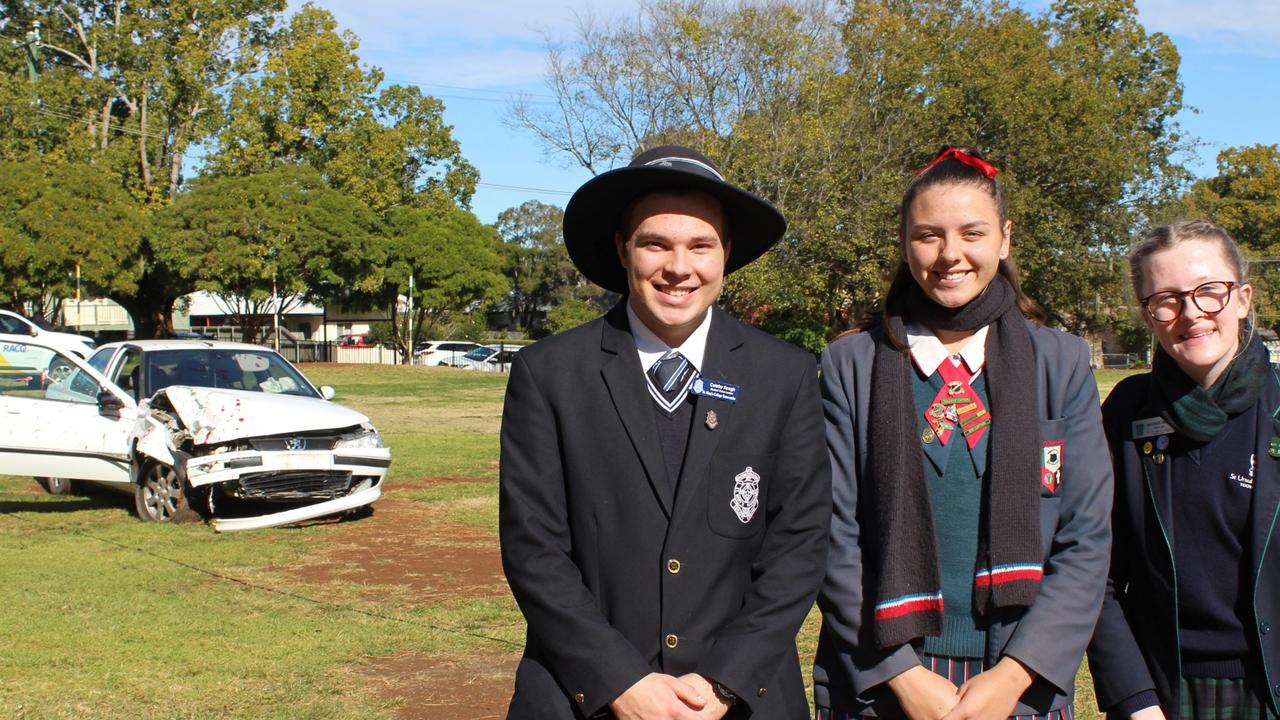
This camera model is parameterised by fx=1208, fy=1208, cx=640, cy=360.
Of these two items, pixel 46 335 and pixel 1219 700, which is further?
pixel 46 335

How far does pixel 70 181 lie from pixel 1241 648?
4563 centimetres

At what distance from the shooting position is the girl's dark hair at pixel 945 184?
3008mm

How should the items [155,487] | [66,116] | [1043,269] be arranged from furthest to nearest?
[66,116] < [1043,269] < [155,487]

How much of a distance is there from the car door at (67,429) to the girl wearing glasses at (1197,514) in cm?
955

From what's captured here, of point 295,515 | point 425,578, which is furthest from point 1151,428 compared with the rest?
point 295,515

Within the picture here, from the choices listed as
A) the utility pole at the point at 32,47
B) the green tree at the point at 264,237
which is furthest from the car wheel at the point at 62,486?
the utility pole at the point at 32,47

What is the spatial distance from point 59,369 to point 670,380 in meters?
9.97

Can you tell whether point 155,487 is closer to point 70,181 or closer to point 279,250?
point 279,250

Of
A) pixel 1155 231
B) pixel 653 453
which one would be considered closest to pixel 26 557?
pixel 653 453

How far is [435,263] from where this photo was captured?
159 ft

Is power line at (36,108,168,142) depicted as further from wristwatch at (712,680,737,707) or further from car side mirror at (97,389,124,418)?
wristwatch at (712,680,737,707)

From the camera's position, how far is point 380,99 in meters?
51.6

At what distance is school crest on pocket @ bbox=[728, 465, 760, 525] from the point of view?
9.37ft

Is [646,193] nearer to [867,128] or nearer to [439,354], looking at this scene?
[867,128]
